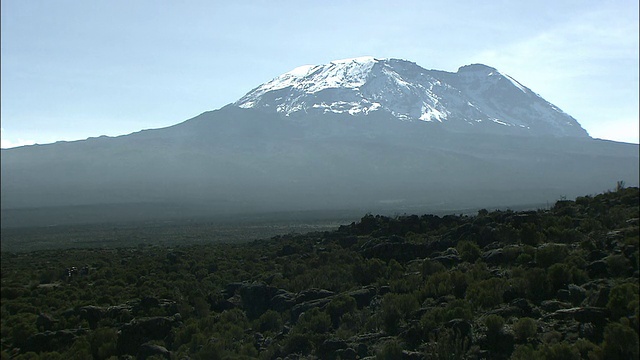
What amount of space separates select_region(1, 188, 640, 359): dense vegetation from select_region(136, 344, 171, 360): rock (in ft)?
0.11

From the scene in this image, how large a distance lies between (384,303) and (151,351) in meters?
6.11

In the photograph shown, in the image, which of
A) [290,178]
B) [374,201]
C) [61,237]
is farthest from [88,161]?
[61,237]

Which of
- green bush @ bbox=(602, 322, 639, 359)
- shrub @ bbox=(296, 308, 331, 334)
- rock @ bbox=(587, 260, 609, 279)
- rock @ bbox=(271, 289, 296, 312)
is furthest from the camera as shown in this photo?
rock @ bbox=(271, 289, 296, 312)

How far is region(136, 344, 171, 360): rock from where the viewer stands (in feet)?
49.9

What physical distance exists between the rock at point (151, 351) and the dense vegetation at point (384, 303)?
1.3 inches

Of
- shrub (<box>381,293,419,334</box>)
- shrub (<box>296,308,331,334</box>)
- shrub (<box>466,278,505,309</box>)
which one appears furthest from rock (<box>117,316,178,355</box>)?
shrub (<box>466,278,505,309</box>)

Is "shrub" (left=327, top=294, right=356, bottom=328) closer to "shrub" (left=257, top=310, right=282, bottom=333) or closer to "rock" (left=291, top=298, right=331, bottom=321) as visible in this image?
"rock" (left=291, top=298, right=331, bottom=321)

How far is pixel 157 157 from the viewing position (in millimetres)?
180875

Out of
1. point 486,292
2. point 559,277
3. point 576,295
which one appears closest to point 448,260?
point 559,277

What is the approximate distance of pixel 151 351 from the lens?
50.6 feet

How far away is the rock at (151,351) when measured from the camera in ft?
49.9

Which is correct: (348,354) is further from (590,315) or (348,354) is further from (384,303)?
(590,315)

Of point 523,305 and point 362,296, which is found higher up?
point 523,305

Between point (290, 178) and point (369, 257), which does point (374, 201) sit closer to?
point (290, 178)
